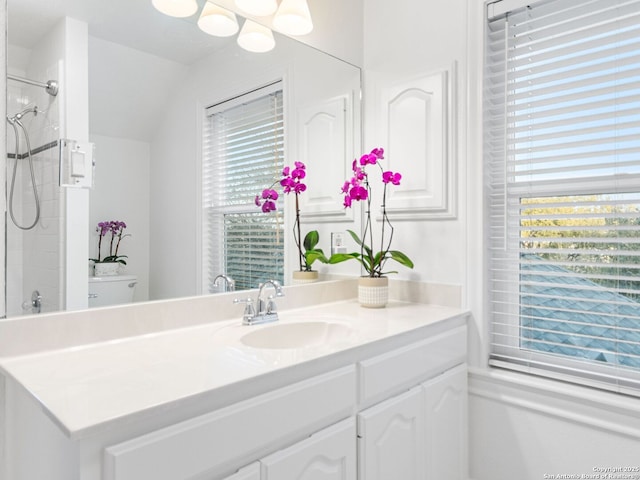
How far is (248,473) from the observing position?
91cm

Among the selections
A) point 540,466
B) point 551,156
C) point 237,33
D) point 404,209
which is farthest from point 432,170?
point 540,466

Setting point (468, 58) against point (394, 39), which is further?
point (394, 39)

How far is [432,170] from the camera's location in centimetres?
181

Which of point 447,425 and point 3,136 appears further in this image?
point 447,425

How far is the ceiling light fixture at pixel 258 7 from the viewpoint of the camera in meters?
1.57

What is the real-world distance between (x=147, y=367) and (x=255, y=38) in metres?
1.27

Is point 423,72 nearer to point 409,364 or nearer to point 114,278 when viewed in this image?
point 409,364

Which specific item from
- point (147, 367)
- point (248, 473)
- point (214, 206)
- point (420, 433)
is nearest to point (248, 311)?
point (214, 206)

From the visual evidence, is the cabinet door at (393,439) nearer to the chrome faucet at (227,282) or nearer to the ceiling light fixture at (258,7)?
the chrome faucet at (227,282)

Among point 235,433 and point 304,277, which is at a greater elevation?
point 304,277

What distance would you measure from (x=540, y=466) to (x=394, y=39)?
1863mm

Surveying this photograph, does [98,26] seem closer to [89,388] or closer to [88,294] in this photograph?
[88,294]

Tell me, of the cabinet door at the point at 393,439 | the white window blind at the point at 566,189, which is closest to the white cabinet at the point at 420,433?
the cabinet door at the point at 393,439

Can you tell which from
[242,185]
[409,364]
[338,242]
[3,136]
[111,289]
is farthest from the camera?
[338,242]
